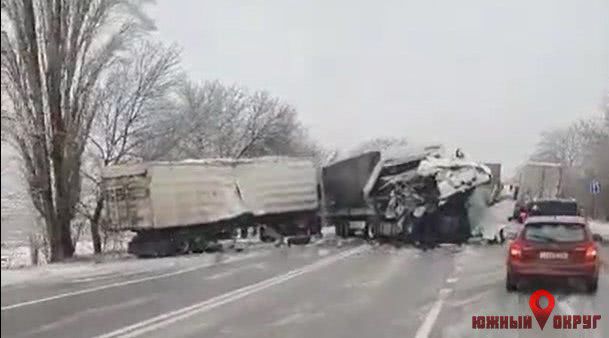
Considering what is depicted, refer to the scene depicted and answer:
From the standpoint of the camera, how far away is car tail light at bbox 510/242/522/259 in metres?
14.0

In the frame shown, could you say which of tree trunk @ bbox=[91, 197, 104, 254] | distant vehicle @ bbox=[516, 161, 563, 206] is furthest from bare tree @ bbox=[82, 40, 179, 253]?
distant vehicle @ bbox=[516, 161, 563, 206]

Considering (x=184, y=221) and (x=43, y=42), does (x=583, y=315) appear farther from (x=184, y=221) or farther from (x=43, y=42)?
(x=184, y=221)

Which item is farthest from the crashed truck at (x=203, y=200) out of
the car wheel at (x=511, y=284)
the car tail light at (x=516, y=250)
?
the car tail light at (x=516, y=250)

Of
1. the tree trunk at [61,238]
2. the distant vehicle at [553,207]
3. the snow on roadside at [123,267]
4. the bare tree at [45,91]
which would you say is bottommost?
the snow on roadside at [123,267]

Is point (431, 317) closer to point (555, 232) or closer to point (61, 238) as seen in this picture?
point (555, 232)

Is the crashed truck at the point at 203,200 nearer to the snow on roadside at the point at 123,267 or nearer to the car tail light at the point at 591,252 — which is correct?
the snow on roadside at the point at 123,267

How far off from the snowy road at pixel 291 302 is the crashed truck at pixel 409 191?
212 inches

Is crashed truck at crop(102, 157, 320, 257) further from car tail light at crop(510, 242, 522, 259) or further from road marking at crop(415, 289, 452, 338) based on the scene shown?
car tail light at crop(510, 242, 522, 259)

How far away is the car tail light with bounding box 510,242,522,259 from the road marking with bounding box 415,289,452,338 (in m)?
1.27

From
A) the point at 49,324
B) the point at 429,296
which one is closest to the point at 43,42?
the point at 49,324

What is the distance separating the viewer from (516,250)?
14.1m

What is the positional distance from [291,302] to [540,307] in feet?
12.9

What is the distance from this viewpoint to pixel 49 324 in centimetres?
1116

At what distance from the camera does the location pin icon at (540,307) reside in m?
9.99
